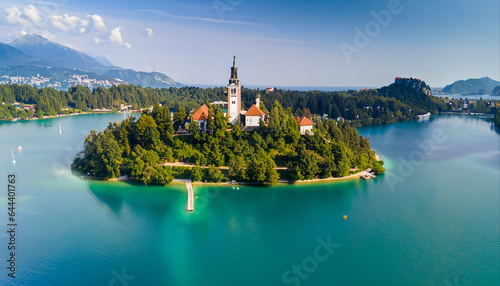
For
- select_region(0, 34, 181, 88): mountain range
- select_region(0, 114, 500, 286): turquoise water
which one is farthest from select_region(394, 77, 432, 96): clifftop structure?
select_region(0, 34, 181, 88): mountain range

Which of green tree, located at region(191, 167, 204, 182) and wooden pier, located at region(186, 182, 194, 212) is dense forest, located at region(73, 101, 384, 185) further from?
wooden pier, located at region(186, 182, 194, 212)

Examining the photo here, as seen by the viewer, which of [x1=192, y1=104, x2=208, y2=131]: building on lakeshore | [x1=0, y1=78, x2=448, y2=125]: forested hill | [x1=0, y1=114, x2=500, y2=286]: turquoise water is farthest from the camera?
[x1=0, y1=78, x2=448, y2=125]: forested hill

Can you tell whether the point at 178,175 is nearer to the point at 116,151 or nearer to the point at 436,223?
the point at 116,151

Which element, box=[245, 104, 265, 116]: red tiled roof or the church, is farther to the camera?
box=[245, 104, 265, 116]: red tiled roof

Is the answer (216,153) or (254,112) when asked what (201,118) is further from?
(254,112)

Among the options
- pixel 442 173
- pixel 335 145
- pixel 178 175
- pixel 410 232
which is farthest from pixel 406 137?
pixel 178 175

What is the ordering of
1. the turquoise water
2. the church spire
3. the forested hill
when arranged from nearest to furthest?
Result: the turquoise water → the church spire → the forested hill

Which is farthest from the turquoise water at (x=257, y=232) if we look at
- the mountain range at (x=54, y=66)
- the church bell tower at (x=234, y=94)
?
the mountain range at (x=54, y=66)

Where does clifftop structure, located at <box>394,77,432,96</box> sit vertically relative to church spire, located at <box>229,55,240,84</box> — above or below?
above
